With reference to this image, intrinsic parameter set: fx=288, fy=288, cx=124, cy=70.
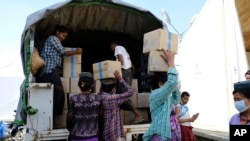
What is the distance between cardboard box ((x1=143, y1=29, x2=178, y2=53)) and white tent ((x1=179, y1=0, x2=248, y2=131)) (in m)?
2.92

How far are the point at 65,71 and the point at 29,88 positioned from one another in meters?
0.89

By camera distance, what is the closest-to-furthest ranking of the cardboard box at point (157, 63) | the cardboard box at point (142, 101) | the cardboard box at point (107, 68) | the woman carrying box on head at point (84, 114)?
the woman carrying box on head at point (84, 114)
the cardboard box at point (157, 63)
the cardboard box at point (107, 68)
the cardboard box at point (142, 101)

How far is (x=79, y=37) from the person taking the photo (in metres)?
6.26

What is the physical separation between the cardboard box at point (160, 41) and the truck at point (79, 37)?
3.55 ft

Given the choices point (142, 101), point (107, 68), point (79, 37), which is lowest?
point (142, 101)

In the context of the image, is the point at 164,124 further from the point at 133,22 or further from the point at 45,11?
the point at 133,22

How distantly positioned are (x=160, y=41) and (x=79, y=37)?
3039 millimetres

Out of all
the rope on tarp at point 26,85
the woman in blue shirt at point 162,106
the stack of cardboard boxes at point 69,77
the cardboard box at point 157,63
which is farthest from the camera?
the stack of cardboard boxes at point 69,77

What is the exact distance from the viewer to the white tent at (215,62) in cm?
623

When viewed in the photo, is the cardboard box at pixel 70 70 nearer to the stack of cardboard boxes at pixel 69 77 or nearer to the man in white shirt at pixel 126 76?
the stack of cardboard boxes at pixel 69 77

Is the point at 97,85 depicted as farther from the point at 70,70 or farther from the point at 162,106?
the point at 162,106

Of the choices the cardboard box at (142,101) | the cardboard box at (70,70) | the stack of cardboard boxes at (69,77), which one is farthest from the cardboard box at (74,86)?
the cardboard box at (142,101)

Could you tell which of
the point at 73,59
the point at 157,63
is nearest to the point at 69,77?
the point at 73,59

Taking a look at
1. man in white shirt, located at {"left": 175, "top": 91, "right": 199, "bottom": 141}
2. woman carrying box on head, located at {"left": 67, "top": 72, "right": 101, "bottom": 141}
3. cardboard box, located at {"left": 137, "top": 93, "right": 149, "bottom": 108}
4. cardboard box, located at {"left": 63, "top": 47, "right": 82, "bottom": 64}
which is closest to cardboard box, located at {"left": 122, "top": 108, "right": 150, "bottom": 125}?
cardboard box, located at {"left": 137, "top": 93, "right": 149, "bottom": 108}
